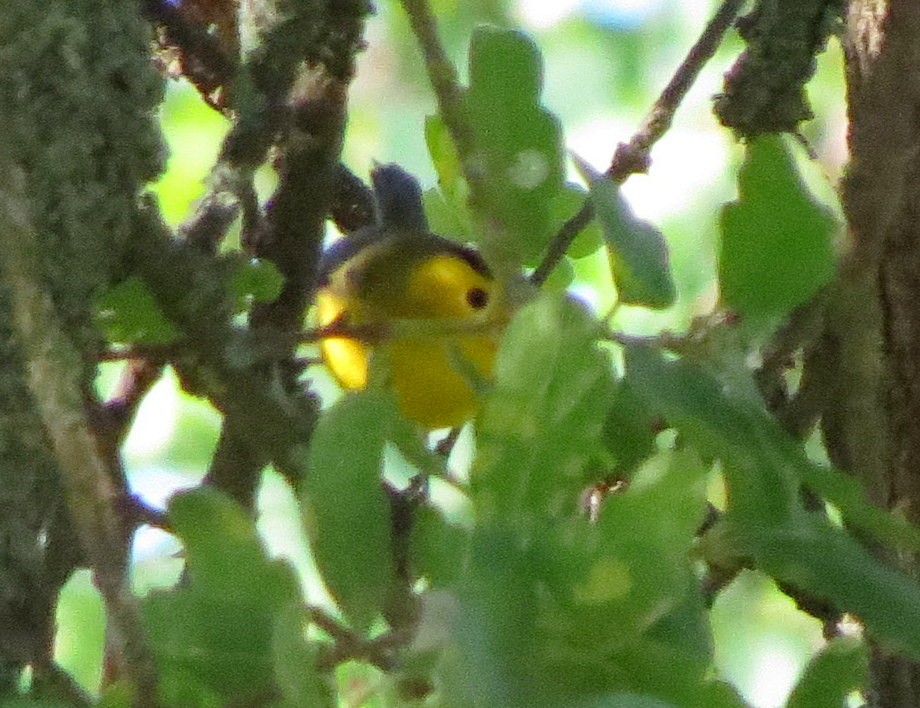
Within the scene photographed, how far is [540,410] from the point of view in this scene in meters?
0.26

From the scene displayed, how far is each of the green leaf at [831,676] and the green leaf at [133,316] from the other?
0.73 ft

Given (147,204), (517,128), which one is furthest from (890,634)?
(147,204)

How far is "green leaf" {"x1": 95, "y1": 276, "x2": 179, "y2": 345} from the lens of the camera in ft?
1.42

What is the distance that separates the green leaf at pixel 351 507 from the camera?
0.27m

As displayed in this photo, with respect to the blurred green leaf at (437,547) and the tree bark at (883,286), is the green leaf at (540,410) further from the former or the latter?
the tree bark at (883,286)

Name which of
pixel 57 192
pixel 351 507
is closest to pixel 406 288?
pixel 57 192

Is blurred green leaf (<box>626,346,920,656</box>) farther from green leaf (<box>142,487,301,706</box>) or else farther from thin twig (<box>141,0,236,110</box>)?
thin twig (<box>141,0,236,110</box>)

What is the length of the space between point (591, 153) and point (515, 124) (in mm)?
1035

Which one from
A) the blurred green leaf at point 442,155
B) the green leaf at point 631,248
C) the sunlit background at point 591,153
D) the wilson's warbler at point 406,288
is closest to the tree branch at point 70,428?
the green leaf at point 631,248

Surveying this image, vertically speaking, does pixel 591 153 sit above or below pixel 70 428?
above

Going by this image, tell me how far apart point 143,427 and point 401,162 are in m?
0.33

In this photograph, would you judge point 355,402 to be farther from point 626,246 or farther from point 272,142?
point 272,142

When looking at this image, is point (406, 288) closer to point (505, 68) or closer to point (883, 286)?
point (883, 286)

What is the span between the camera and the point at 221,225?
0.52 meters
